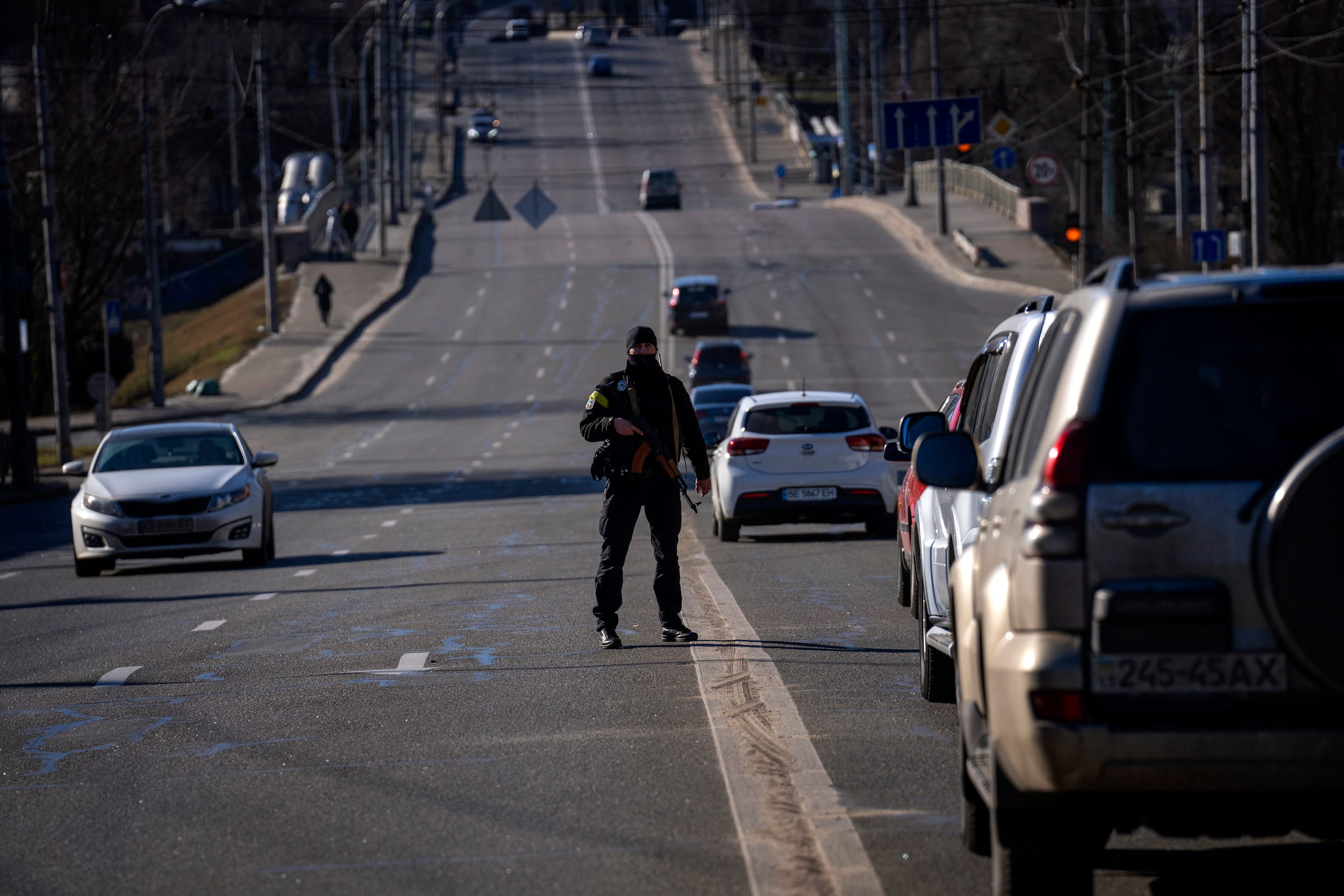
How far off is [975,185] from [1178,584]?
269 ft

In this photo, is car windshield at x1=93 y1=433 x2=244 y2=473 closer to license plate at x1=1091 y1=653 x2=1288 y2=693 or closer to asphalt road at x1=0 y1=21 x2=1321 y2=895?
asphalt road at x1=0 y1=21 x2=1321 y2=895

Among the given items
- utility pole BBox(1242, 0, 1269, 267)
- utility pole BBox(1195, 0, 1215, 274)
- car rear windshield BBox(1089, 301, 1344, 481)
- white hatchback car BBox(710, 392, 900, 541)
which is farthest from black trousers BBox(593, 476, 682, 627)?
utility pole BBox(1195, 0, 1215, 274)

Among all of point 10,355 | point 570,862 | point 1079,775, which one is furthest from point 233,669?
point 10,355

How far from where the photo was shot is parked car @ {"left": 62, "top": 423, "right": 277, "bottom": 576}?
18156 mm

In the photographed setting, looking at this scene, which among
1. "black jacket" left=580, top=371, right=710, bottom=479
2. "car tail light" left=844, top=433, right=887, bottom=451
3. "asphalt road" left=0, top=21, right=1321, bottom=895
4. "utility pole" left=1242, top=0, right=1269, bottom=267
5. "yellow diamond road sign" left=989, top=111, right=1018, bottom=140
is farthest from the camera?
"yellow diamond road sign" left=989, top=111, right=1018, bottom=140

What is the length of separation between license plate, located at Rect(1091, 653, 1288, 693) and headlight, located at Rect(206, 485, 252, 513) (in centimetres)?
1471

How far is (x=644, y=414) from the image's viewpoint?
11.0m

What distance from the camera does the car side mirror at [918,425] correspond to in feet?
31.5

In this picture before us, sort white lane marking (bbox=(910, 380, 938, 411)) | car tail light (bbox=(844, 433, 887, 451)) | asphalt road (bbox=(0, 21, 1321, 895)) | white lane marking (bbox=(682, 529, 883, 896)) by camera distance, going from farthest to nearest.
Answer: white lane marking (bbox=(910, 380, 938, 411)) → car tail light (bbox=(844, 433, 887, 451)) → asphalt road (bbox=(0, 21, 1321, 895)) → white lane marking (bbox=(682, 529, 883, 896))

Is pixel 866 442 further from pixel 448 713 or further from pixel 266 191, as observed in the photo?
pixel 266 191

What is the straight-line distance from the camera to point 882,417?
38.9 meters

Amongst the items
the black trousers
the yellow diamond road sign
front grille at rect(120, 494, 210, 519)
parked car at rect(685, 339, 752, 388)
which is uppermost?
the yellow diamond road sign

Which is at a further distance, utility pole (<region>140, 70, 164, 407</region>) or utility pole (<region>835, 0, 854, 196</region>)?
utility pole (<region>835, 0, 854, 196</region>)

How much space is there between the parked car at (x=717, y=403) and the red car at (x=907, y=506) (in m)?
16.8
